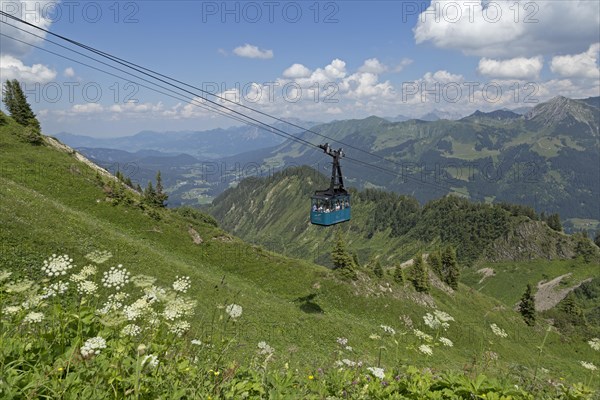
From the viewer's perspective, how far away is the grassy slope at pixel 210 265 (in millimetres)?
25844

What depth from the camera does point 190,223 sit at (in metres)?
53.5

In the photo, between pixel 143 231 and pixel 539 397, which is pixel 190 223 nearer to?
pixel 143 231

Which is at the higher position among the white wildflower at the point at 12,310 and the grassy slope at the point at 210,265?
the white wildflower at the point at 12,310

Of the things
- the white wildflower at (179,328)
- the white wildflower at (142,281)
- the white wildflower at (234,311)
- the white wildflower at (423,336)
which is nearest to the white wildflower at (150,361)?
the white wildflower at (179,328)

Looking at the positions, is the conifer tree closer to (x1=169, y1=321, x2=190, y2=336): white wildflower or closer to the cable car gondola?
the cable car gondola

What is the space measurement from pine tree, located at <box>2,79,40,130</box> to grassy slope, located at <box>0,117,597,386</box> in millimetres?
9322

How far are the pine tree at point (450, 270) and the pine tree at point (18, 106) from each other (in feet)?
313

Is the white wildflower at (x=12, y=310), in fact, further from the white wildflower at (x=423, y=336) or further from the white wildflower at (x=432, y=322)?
the white wildflower at (x=432, y=322)

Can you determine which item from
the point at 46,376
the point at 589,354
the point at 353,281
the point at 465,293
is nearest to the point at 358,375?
the point at 46,376

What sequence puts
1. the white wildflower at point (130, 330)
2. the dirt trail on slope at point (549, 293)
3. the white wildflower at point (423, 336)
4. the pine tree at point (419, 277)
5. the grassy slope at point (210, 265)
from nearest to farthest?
the white wildflower at point (130, 330) < the white wildflower at point (423, 336) < the grassy slope at point (210, 265) < the pine tree at point (419, 277) < the dirt trail on slope at point (549, 293)

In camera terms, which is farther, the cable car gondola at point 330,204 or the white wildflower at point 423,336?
the cable car gondola at point 330,204

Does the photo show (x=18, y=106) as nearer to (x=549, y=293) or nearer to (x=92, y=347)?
(x=92, y=347)

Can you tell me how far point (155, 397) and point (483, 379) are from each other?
17.6 feet

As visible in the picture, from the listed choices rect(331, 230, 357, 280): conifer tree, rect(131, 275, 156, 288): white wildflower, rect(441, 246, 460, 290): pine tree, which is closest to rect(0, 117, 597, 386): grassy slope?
rect(331, 230, 357, 280): conifer tree
